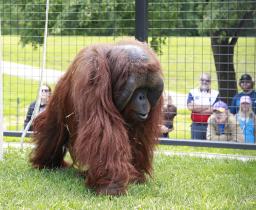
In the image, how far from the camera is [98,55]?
177 inches

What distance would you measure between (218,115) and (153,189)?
9.18 ft

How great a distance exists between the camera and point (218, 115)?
714 cm

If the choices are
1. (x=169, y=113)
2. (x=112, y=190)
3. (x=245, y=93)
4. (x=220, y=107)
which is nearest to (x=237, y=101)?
(x=245, y=93)

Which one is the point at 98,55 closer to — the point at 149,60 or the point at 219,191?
the point at 149,60

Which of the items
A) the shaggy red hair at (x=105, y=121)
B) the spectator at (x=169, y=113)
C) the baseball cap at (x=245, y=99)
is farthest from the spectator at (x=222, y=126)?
the shaggy red hair at (x=105, y=121)

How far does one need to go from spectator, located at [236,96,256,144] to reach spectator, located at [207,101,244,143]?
0.10 meters

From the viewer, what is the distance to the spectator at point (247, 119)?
23.7ft

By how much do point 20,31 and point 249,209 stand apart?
608 centimetres

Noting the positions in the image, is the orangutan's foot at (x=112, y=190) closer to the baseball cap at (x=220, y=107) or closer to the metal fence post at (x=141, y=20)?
the metal fence post at (x=141, y=20)

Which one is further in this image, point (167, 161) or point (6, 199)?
point (167, 161)

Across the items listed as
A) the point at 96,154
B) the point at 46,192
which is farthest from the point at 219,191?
the point at 46,192

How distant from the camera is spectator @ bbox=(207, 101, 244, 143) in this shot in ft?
23.3

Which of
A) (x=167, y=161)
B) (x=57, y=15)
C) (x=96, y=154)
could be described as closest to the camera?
(x=96, y=154)

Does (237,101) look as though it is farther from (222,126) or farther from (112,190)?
(112,190)
